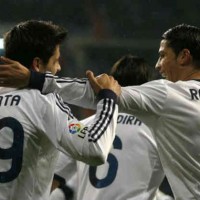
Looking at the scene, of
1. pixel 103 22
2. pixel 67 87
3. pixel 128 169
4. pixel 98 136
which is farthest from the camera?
pixel 103 22

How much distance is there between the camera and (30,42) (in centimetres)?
198

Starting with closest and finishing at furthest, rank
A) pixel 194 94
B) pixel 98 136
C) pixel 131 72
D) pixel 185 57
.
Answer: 1. pixel 98 136
2. pixel 194 94
3. pixel 185 57
4. pixel 131 72

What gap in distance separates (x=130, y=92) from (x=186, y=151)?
0.74ft

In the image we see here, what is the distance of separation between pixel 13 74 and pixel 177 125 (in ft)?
1.52

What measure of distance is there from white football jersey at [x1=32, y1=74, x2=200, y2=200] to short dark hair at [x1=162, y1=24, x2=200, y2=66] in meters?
0.14

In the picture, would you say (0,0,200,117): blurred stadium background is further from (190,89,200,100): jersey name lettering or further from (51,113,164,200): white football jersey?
(190,89,200,100): jersey name lettering

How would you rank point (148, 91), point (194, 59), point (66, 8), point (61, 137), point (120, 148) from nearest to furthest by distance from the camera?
1. point (61, 137)
2. point (148, 91)
3. point (194, 59)
4. point (120, 148)
5. point (66, 8)

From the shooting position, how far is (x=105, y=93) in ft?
6.10

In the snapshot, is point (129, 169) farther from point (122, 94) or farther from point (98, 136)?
point (98, 136)

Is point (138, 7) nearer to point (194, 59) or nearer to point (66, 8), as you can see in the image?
point (66, 8)

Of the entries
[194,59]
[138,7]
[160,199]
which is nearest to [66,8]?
[138,7]

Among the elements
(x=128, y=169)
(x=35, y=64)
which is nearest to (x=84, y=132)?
(x=35, y=64)

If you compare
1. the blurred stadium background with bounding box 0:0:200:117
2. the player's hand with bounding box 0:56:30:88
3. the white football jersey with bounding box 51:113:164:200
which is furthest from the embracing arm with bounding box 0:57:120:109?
the blurred stadium background with bounding box 0:0:200:117

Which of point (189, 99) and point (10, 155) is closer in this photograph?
point (10, 155)
